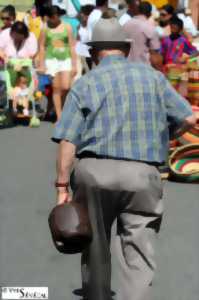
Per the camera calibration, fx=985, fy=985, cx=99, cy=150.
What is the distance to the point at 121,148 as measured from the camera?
5.06m

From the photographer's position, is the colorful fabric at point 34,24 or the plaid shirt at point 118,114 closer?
the plaid shirt at point 118,114

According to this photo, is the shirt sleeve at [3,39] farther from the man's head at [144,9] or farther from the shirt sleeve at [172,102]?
the shirt sleeve at [172,102]

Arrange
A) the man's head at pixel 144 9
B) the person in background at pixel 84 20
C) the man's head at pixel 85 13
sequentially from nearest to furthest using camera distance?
the man's head at pixel 144 9, the person in background at pixel 84 20, the man's head at pixel 85 13

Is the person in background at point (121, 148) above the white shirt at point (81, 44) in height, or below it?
above

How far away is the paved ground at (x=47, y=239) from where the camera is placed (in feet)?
21.4

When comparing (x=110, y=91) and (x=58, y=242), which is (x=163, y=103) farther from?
(x=58, y=242)

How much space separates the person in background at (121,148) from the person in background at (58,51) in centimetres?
845

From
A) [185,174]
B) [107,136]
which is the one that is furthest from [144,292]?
[185,174]

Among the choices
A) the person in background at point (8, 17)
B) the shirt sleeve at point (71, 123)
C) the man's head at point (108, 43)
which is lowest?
the person in background at point (8, 17)

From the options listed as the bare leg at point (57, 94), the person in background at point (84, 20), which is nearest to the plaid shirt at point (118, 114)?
the bare leg at point (57, 94)

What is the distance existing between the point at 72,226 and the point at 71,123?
54 cm

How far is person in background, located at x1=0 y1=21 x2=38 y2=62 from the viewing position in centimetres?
1428

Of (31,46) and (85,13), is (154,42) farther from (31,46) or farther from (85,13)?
(85,13)

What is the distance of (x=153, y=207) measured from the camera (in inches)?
203
